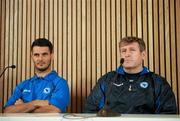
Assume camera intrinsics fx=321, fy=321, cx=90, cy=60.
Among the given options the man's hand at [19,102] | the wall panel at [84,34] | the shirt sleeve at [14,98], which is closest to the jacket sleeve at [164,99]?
the wall panel at [84,34]

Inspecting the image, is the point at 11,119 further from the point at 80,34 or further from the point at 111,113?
the point at 80,34

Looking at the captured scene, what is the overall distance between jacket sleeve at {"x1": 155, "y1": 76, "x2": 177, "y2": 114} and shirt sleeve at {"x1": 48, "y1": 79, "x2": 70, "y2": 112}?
42.8 inches

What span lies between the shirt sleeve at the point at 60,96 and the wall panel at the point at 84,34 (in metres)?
0.95

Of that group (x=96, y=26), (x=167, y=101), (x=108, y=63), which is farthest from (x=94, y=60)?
(x=167, y=101)

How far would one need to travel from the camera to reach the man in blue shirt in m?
3.74

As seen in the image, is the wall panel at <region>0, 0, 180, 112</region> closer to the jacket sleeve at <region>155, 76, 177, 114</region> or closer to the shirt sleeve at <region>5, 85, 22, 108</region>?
the shirt sleeve at <region>5, 85, 22, 108</region>

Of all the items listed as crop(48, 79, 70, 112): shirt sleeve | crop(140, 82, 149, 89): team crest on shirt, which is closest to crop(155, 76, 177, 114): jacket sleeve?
crop(140, 82, 149, 89): team crest on shirt

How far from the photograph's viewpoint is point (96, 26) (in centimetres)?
487

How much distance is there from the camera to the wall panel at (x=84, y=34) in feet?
15.3

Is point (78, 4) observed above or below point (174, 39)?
above

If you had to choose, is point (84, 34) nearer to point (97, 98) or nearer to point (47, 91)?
point (47, 91)

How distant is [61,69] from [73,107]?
607 mm

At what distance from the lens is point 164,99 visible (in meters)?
3.35

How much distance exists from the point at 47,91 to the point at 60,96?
0.83 feet
